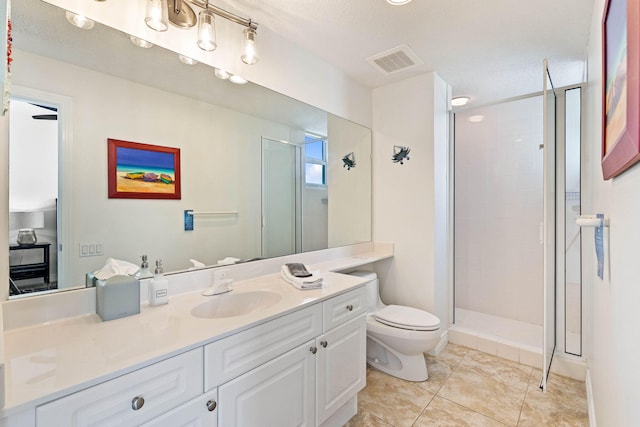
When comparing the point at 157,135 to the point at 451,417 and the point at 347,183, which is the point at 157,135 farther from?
the point at 451,417

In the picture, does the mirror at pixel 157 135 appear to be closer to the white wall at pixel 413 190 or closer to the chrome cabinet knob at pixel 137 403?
the chrome cabinet knob at pixel 137 403

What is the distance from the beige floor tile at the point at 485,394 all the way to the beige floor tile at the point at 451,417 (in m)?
0.05

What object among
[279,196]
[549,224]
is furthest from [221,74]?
[549,224]

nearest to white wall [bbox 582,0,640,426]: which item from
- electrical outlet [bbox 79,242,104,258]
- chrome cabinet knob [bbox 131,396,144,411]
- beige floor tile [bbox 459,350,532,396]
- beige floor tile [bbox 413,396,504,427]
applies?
beige floor tile [bbox 413,396,504,427]

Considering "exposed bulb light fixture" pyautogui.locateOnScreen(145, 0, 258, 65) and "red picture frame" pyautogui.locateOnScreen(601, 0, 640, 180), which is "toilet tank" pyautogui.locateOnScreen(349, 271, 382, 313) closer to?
"red picture frame" pyautogui.locateOnScreen(601, 0, 640, 180)

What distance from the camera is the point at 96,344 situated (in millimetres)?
899

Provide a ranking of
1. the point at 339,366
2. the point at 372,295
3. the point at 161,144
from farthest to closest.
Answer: the point at 372,295, the point at 339,366, the point at 161,144

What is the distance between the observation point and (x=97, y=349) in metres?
0.87

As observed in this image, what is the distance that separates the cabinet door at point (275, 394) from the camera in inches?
41.1

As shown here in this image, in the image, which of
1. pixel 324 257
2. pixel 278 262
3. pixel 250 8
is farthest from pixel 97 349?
pixel 250 8

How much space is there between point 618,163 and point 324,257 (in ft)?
5.90

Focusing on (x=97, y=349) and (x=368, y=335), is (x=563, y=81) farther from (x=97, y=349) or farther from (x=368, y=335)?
(x=97, y=349)

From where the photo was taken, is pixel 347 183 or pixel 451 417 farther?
pixel 347 183

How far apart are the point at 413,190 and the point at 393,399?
1562 mm
